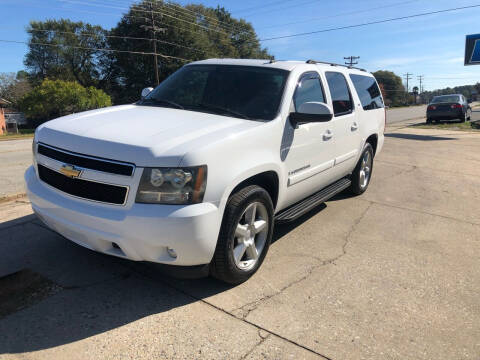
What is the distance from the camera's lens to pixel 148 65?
161ft

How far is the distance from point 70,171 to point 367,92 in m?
4.77

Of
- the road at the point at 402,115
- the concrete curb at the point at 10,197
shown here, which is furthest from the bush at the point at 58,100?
the concrete curb at the point at 10,197

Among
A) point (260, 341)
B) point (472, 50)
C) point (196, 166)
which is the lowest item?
point (260, 341)

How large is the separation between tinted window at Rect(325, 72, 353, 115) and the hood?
1777 millimetres

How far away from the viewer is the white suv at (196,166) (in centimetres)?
256

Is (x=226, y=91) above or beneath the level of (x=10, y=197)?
above

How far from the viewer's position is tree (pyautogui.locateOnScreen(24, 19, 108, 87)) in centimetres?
6022

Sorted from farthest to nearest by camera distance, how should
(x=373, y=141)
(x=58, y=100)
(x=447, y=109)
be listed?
(x=58, y=100)
(x=447, y=109)
(x=373, y=141)

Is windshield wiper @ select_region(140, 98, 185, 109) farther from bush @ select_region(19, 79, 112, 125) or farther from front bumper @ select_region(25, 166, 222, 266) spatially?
bush @ select_region(19, 79, 112, 125)

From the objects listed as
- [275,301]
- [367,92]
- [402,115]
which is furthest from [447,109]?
[275,301]

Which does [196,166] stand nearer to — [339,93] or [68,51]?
[339,93]

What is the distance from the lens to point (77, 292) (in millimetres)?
2980

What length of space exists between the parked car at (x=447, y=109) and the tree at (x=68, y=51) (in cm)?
5086

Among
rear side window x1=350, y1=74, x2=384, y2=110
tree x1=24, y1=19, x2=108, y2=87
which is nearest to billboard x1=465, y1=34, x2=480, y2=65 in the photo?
rear side window x1=350, y1=74, x2=384, y2=110
